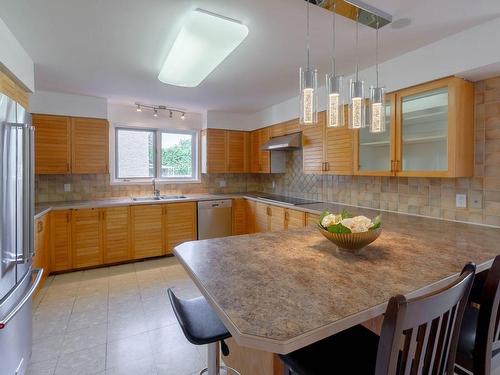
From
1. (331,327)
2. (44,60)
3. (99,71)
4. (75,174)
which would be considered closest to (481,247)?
(331,327)

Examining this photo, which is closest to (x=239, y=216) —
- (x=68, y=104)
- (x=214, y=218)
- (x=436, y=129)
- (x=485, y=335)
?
(x=214, y=218)

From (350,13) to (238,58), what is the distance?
41.3 inches

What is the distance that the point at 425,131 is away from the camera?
2322 mm

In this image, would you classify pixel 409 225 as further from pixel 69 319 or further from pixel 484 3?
pixel 69 319

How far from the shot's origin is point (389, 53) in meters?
2.37

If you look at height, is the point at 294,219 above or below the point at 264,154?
below

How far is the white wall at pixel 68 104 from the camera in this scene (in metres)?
3.40

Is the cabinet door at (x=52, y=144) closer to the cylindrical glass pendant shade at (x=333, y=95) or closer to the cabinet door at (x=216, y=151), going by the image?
the cabinet door at (x=216, y=151)

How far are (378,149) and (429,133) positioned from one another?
478 millimetres

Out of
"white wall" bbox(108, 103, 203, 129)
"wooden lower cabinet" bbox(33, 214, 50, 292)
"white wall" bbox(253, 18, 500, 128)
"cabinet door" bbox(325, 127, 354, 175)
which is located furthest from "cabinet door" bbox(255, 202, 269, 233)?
"wooden lower cabinet" bbox(33, 214, 50, 292)

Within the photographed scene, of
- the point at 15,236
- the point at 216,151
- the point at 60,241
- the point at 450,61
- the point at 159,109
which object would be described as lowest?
the point at 60,241

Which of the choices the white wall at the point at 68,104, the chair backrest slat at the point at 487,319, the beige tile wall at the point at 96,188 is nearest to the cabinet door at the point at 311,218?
the chair backrest slat at the point at 487,319

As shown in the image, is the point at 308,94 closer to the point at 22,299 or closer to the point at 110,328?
the point at 22,299

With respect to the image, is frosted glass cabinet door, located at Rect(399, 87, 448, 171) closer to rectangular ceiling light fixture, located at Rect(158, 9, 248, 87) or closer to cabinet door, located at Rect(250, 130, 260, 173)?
rectangular ceiling light fixture, located at Rect(158, 9, 248, 87)
